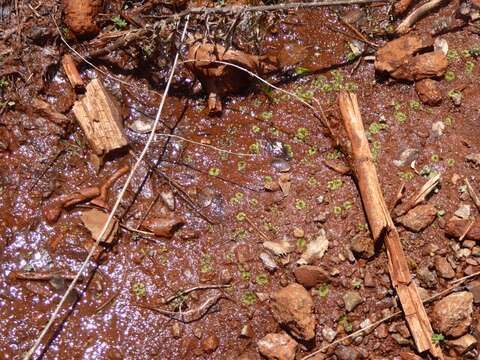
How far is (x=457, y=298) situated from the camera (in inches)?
161

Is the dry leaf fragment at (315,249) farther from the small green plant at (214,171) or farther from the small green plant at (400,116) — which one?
the small green plant at (400,116)

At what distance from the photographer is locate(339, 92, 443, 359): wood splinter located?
4.01 meters

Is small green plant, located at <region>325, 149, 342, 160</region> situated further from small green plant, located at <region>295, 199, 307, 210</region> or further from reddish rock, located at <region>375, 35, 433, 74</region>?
reddish rock, located at <region>375, 35, 433, 74</region>

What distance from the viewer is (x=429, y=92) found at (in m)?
4.65

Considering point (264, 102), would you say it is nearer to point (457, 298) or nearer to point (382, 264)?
point (382, 264)

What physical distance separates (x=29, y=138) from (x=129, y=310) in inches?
67.9

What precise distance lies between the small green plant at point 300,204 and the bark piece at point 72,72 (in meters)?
2.15

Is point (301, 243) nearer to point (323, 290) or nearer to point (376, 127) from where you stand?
point (323, 290)

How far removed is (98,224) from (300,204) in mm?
1700

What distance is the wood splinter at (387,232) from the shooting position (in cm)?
401

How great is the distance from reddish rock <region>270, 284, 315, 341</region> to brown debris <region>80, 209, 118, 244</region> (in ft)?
4.68

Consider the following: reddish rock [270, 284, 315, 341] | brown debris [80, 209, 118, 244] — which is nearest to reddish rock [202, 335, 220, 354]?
reddish rock [270, 284, 315, 341]

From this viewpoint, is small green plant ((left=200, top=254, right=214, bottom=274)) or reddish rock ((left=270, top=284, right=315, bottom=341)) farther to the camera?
small green plant ((left=200, top=254, right=214, bottom=274))

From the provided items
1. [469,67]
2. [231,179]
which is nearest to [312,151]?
[231,179]
